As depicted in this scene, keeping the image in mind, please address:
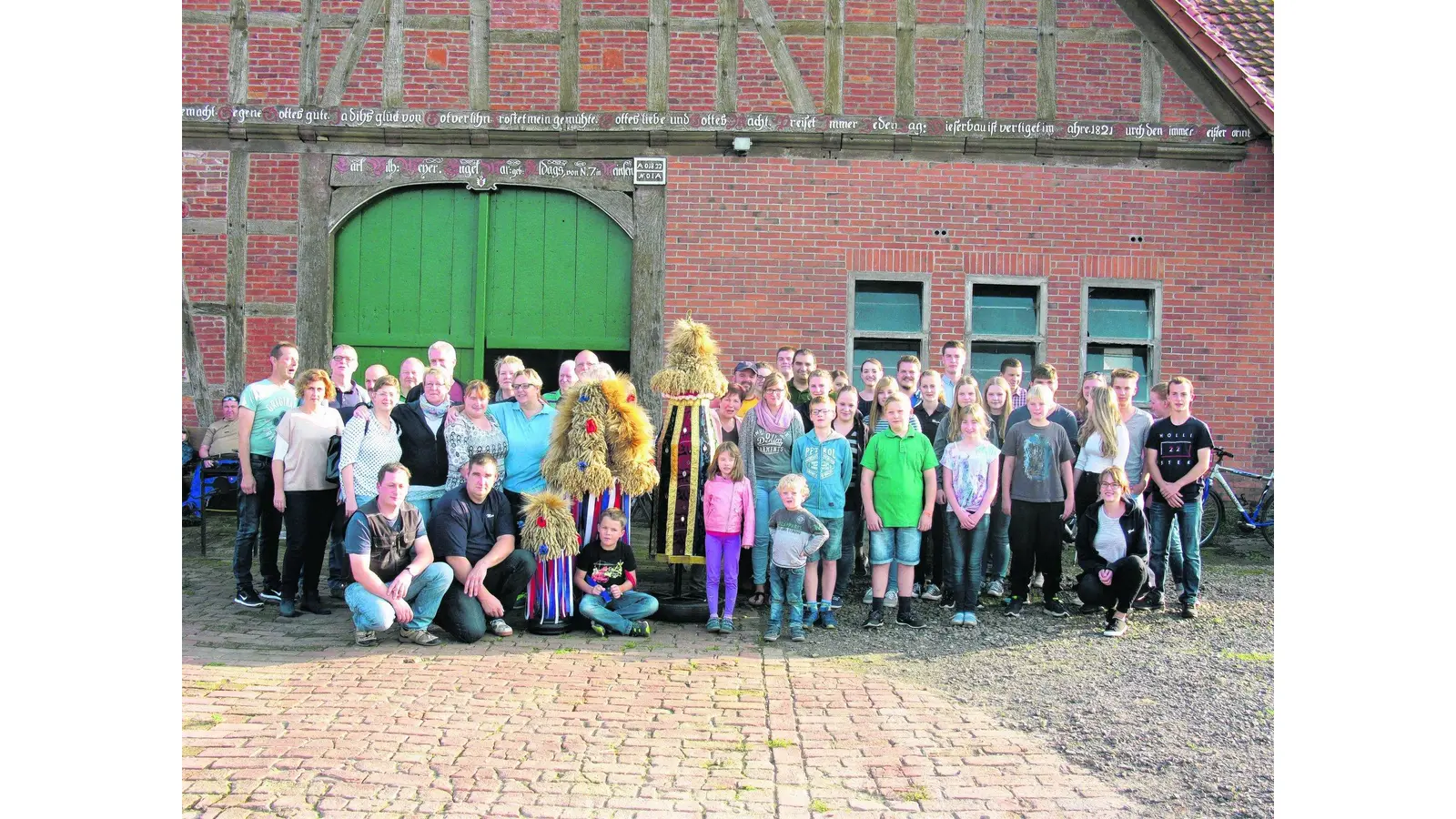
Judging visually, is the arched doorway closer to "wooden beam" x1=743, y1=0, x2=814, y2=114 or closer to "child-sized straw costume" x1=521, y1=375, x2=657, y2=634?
"wooden beam" x1=743, y1=0, x2=814, y2=114

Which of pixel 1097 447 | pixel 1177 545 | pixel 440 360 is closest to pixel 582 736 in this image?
pixel 440 360

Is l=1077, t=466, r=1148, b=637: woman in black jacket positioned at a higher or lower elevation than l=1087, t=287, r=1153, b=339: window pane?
lower

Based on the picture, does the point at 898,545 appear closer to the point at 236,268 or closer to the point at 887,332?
the point at 887,332

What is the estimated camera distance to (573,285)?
1045 cm

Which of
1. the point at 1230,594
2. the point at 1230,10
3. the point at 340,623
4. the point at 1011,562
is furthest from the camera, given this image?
the point at 1230,10

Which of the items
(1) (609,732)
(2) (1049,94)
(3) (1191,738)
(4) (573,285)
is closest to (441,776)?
(1) (609,732)

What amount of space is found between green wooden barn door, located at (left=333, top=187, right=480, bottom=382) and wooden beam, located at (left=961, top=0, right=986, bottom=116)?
201 inches

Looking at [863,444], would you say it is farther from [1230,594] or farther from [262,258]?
[262,258]

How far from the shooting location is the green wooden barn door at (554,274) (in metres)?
10.4

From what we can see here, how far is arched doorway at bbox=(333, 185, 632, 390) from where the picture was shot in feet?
34.1

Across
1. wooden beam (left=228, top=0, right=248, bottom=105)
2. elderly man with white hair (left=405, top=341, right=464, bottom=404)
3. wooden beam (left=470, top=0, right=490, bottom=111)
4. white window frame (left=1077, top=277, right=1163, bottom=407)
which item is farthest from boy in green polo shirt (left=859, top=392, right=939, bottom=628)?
wooden beam (left=228, top=0, right=248, bottom=105)

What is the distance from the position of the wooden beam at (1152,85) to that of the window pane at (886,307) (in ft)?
9.45

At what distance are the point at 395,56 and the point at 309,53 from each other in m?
0.88

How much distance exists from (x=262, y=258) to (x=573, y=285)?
3153mm
